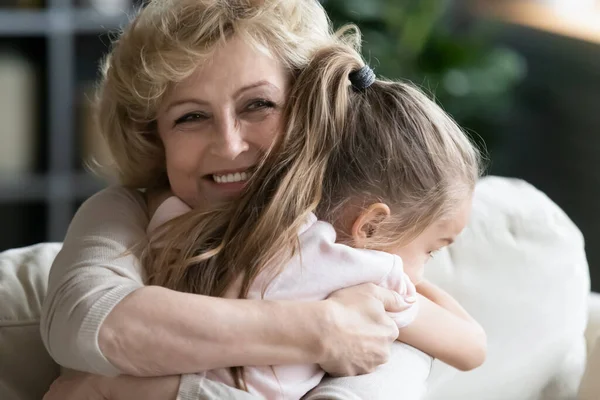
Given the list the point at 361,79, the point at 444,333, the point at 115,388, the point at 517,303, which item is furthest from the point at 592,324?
the point at 115,388

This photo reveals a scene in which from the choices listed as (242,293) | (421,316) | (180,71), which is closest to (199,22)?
(180,71)

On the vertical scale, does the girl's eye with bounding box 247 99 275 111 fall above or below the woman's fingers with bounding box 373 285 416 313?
above

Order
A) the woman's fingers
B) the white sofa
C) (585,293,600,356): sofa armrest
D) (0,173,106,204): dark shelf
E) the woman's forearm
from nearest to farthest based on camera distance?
the woman's forearm
the woman's fingers
the white sofa
(585,293,600,356): sofa armrest
(0,173,106,204): dark shelf

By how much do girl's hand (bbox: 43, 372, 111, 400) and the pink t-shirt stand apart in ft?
0.52

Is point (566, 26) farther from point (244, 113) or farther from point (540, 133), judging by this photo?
point (244, 113)

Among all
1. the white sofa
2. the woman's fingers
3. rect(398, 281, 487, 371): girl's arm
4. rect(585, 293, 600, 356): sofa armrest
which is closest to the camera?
the woman's fingers

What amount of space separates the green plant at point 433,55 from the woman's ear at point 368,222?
2.10 meters

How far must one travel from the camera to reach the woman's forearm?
1.19 meters

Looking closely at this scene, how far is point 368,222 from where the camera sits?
4.36ft

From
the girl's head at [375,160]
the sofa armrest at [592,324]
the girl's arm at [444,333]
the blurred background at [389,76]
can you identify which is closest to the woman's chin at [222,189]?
the girl's head at [375,160]

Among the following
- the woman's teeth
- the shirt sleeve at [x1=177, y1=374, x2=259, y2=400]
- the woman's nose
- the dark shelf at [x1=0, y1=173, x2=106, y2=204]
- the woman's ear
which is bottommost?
the dark shelf at [x1=0, y1=173, x2=106, y2=204]

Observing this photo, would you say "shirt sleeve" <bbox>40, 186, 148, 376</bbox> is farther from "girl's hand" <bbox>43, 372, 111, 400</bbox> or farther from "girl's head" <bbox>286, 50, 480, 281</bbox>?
"girl's head" <bbox>286, 50, 480, 281</bbox>

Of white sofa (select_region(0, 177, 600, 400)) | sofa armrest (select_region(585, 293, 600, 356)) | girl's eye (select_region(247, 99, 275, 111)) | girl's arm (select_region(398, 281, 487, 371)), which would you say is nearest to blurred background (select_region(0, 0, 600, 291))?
sofa armrest (select_region(585, 293, 600, 356))

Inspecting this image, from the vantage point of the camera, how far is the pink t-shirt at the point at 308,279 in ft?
4.10
